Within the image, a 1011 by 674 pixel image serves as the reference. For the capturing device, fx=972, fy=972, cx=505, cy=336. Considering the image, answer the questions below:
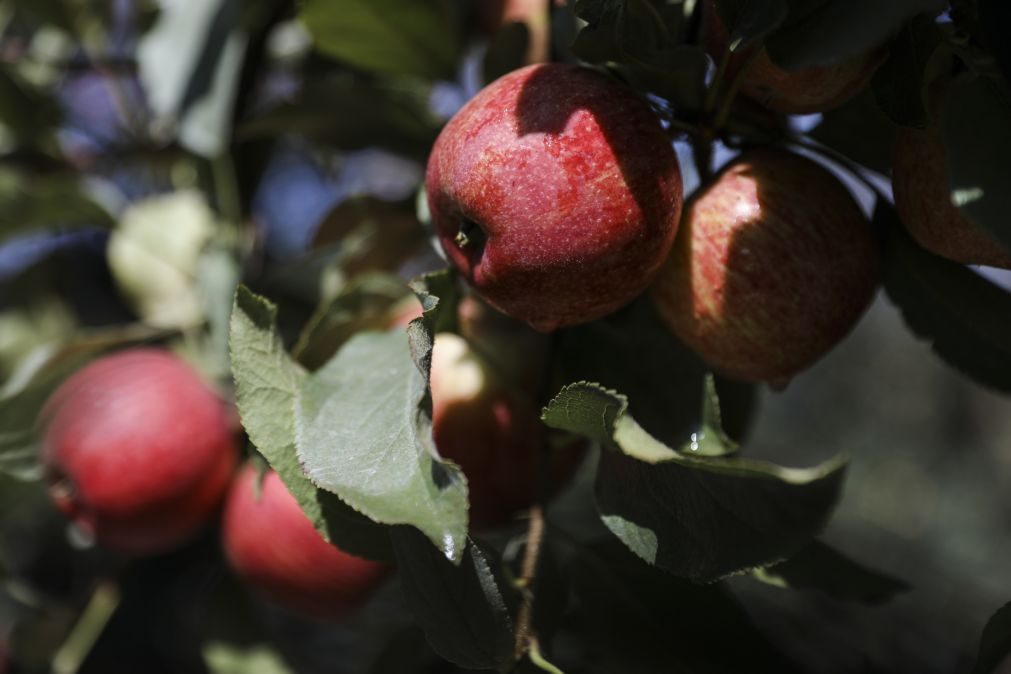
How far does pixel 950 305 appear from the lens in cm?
59

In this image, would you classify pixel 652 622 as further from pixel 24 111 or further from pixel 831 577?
pixel 24 111

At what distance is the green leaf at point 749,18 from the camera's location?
1.47 ft

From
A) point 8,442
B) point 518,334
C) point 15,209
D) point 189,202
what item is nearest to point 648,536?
point 518,334

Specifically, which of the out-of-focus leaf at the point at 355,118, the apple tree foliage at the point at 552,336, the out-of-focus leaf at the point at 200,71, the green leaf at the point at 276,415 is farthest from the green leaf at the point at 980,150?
the out-of-focus leaf at the point at 200,71

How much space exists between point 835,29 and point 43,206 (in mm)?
822

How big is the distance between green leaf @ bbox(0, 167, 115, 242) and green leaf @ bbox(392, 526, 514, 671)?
637 millimetres

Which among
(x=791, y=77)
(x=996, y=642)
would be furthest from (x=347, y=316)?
(x=996, y=642)

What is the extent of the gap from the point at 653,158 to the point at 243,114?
0.63 m

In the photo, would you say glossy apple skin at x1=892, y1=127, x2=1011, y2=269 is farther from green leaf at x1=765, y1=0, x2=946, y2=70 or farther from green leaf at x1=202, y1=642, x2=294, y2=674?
green leaf at x1=202, y1=642, x2=294, y2=674

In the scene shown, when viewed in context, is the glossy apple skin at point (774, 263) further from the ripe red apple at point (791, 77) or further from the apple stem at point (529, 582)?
the apple stem at point (529, 582)

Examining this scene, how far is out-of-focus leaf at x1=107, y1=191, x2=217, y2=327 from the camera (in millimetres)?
1128

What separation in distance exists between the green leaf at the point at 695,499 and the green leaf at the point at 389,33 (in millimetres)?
404

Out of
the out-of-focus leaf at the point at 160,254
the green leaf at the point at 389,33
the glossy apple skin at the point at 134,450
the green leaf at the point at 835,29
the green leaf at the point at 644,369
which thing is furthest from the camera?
the out-of-focus leaf at the point at 160,254

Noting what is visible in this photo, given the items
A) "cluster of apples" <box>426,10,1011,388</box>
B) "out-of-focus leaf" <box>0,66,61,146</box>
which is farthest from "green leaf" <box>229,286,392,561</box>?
"out-of-focus leaf" <box>0,66,61,146</box>
